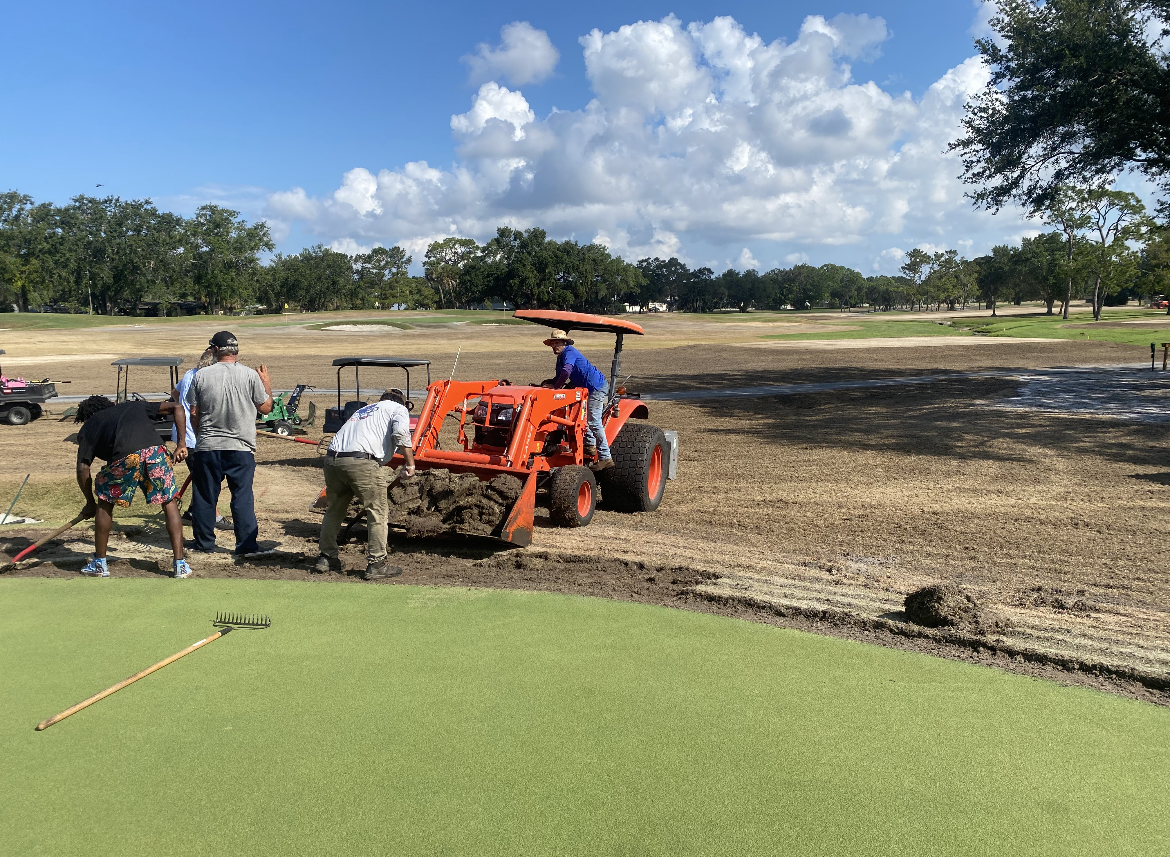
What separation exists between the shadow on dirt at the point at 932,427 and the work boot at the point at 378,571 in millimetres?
8272

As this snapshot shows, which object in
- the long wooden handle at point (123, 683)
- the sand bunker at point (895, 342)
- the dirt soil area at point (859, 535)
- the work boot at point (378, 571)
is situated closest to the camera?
the long wooden handle at point (123, 683)

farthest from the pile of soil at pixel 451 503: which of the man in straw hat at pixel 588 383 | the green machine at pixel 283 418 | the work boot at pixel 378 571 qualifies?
the green machine at pixel 283 418

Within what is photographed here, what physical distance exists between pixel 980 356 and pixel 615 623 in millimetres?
34919

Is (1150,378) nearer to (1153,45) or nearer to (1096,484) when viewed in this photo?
(1153,45)

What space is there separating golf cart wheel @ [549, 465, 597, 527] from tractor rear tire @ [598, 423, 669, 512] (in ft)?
2.26

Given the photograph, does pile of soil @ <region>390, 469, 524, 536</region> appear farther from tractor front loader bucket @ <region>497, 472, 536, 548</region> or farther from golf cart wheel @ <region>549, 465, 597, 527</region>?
golf cart wheel @ <region>549, 465, 597, 527</region>

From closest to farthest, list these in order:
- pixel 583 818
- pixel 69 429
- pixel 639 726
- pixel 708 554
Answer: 1. pixel 583 818
2. pixel 639 726
3. pixel 708 554
4. pixel 69 429

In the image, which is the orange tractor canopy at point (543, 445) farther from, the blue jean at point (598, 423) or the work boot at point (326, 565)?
the work boot at point (326, 565)

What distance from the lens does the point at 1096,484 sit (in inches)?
409

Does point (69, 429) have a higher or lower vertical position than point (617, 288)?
lower

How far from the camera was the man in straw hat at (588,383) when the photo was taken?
862cm

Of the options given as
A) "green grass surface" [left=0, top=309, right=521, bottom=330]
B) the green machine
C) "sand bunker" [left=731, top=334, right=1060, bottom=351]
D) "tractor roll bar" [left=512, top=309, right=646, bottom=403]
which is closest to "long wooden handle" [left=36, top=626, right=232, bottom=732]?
"tractor roll bar" [left=512, top=309, right=646, bottom=403]

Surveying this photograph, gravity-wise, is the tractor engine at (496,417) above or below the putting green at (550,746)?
above

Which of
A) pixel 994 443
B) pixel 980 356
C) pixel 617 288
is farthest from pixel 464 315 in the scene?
pixel 994 443
